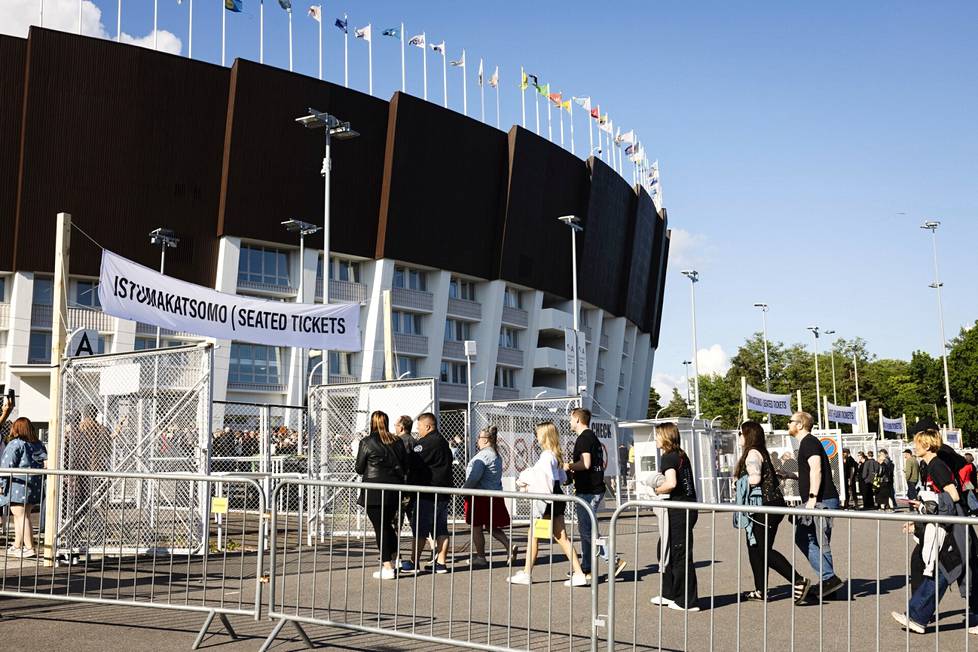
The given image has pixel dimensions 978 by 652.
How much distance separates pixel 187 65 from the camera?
141 feet

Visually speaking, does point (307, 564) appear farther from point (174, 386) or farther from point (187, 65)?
point (187, 65)

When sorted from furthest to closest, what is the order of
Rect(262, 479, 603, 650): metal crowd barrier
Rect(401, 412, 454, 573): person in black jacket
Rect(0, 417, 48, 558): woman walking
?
Rect(0, 417, 48, 558): woman walking, Rect(401, 412, 454, 573): person in black jacket, Rect(262, 479, 603, 650): metal crowd barrier

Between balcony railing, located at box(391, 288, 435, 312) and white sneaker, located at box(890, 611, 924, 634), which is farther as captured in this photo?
balcony railing, located at box(391, 288, 435, 312)

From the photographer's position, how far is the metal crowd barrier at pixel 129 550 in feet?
31.7

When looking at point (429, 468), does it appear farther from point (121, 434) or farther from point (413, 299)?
point (413, 299)

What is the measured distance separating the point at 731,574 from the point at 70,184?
3737 cm

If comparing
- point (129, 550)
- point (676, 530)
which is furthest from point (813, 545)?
point (129, 550)

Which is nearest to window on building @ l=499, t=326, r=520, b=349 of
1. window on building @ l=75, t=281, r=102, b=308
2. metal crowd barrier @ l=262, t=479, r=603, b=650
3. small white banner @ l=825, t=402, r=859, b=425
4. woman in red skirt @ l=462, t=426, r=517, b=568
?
small white banner @ l=825, t=402, r=859, b=425

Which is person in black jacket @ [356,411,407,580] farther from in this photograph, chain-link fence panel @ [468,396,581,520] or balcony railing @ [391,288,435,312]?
balcony railing @ [391,288,435,312]

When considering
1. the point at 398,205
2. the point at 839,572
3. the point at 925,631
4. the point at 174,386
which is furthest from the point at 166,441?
the point at 398,205

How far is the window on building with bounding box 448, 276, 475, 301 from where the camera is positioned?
182 ft

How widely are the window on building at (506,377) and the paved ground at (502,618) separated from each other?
4714 centimetres

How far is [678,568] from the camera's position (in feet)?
29.1

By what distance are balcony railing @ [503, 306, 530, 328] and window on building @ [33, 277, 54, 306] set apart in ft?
82.2
